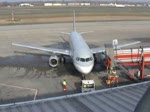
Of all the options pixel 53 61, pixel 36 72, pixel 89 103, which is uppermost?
pixel 89 103

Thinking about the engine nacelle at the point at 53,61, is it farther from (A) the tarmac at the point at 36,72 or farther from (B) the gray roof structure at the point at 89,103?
(B) the gray roof structure at the point at 89,103

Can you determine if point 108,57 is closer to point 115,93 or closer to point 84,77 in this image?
point 84,77

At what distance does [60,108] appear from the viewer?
13156 millimetres

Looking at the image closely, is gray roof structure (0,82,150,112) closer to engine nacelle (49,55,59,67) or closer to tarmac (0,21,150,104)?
tarmac (0,21,150,104)

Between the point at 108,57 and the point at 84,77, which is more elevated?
the point at 108,57

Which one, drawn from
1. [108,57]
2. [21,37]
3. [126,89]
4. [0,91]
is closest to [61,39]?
[21,37]

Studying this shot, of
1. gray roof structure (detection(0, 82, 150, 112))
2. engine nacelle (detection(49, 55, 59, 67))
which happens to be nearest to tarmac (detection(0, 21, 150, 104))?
engine nacelle (detection(49, 55, 59, 67))

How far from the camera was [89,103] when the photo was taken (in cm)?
1373

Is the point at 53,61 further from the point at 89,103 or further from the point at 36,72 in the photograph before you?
the point at 89,103

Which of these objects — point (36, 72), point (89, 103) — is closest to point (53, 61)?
point (36, 72)

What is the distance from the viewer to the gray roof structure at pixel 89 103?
42.6ft

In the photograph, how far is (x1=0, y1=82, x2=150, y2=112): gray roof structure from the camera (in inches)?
511

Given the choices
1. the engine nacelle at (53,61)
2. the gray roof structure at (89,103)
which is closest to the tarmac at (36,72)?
the engine nacelle at (53,61)

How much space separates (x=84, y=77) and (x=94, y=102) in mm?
15969
